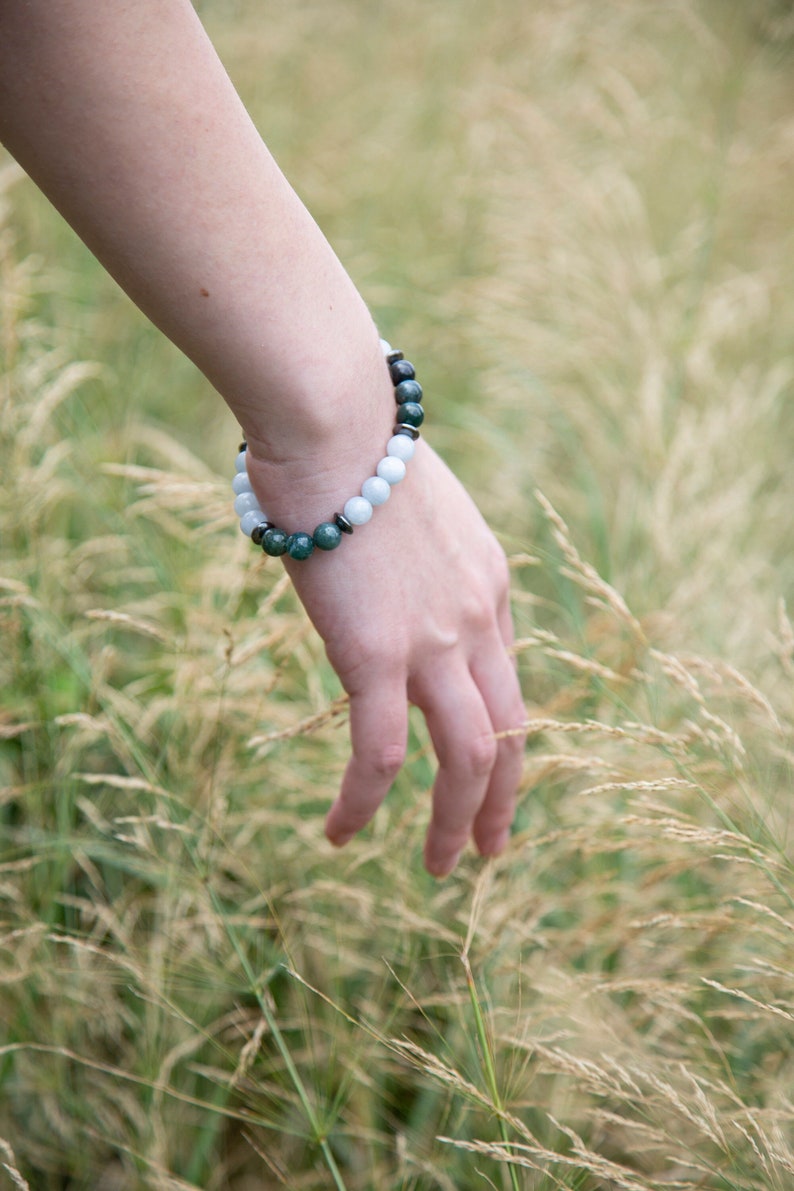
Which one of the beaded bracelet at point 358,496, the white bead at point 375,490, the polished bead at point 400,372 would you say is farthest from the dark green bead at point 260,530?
the polished bead at point 400,372

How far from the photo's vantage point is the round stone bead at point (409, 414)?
877mm

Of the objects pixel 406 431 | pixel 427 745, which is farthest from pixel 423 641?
pixel 427 745

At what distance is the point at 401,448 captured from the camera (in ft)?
2.75

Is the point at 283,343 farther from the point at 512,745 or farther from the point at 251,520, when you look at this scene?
the point at 512,745

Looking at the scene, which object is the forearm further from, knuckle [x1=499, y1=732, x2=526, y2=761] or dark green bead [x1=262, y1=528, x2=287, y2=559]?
knuckle [x1=499, y1=732, x2=526, y2=761]

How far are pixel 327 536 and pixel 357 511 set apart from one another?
0.04 metres

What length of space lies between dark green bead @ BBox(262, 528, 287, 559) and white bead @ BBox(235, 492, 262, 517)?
6 centimetres

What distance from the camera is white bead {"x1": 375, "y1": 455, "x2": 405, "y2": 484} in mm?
820

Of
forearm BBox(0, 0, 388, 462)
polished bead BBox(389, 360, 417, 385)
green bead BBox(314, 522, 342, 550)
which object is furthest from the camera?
polished bead BBox(389, 360, 417, 385)

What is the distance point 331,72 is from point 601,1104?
3.04 m

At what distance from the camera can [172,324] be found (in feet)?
2.41

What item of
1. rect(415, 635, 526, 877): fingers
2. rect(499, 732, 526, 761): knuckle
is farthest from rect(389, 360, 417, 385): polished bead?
rect(499, 732, 526, 761): knuckle

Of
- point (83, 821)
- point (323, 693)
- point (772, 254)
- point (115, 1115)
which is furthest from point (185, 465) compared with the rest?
point (772, 254)

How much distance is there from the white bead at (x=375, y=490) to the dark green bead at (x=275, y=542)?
85mm
